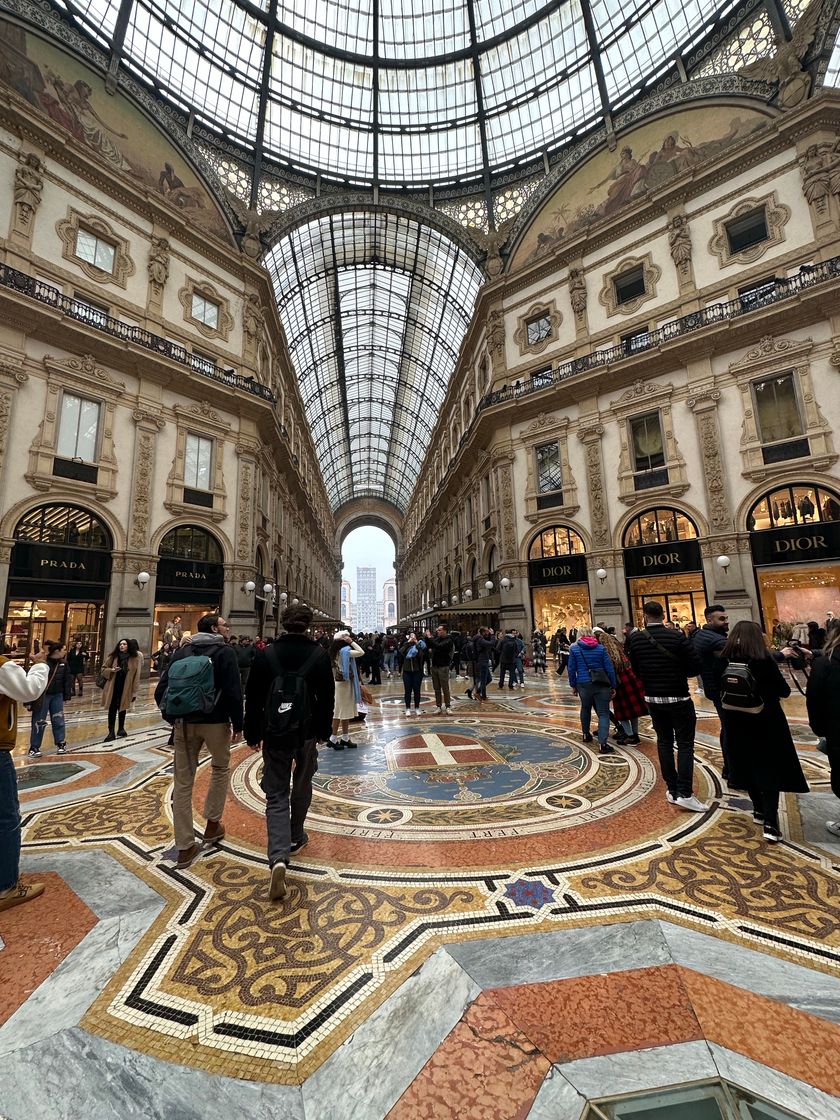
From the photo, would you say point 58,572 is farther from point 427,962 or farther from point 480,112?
point 480,112

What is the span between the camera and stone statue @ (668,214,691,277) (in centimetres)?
1759

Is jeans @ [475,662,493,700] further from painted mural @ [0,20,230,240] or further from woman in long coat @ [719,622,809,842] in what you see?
painted mural @ [0,20,230,240]

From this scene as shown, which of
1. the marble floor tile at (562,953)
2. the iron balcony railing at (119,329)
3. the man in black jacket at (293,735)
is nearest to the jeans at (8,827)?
the man in black jacket at (293,735)

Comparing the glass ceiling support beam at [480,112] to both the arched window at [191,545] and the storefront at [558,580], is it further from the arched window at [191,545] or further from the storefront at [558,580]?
the arched window at [191,545]

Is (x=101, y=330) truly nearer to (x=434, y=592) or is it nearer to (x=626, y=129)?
(x=626, y=129)

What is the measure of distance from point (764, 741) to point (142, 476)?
18.5 meters

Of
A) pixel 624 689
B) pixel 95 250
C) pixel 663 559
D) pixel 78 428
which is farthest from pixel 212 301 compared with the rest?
pixel 624 689

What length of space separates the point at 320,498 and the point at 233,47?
104 ft

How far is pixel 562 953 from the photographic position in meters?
2.25

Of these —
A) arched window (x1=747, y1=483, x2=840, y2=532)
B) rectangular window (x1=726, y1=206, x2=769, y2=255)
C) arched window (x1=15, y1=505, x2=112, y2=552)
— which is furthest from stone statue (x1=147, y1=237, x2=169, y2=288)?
arched window (x1=747, y1=483, x2=840, y2=532)

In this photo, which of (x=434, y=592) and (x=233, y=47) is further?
(x=434, y=592)

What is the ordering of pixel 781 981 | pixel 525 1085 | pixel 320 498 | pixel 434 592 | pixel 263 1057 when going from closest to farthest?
pixel 525 1085 < pixel 263 1057 < pixel 781 981 < pixel 434 592 < pixel 320 498

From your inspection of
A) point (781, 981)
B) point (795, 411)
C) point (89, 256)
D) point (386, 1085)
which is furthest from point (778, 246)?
point (89, 256)

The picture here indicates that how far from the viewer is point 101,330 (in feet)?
51.2
